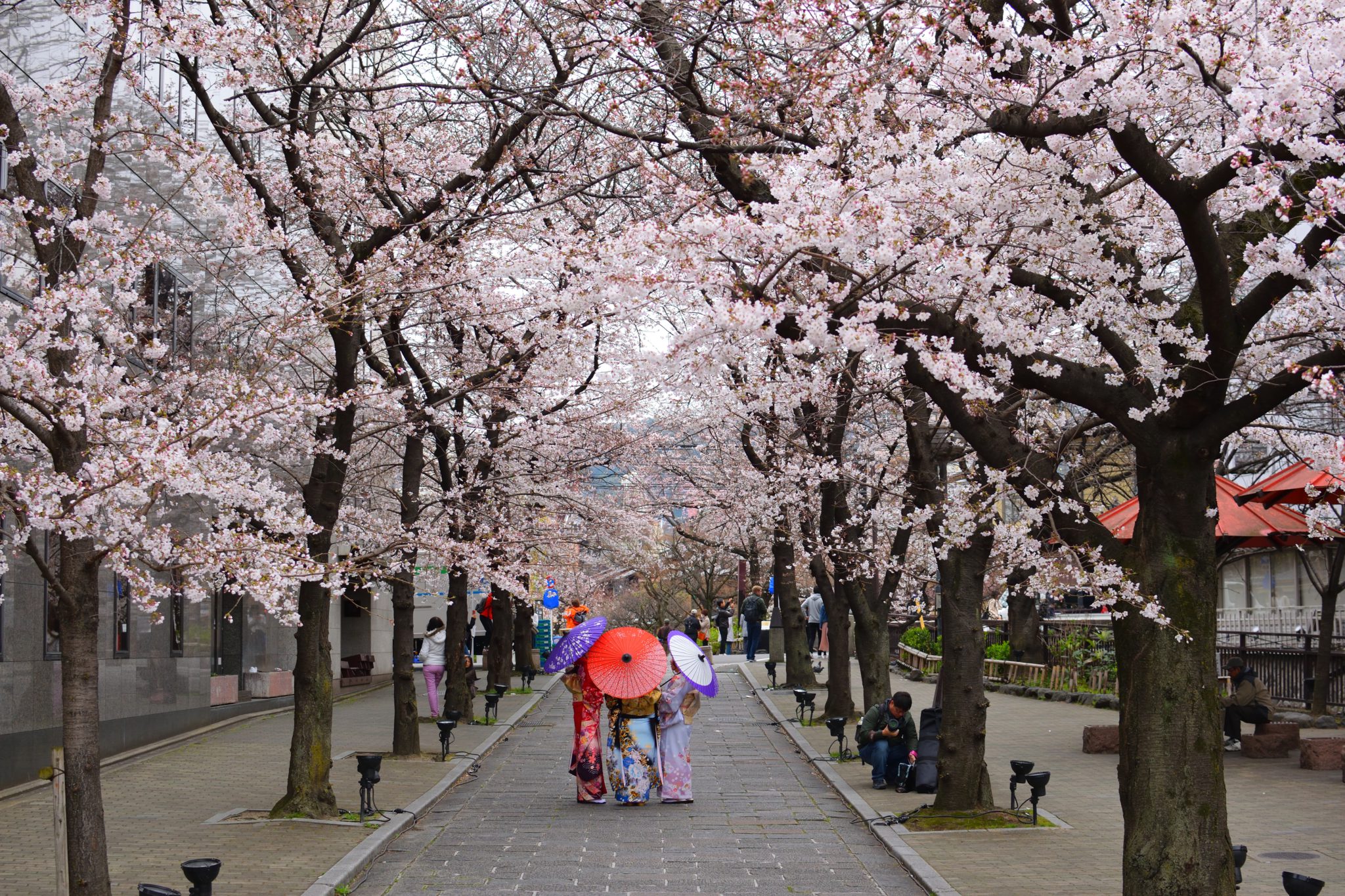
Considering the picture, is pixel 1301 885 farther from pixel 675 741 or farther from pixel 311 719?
pixel 311 719

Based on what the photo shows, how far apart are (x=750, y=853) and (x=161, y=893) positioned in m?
5.74

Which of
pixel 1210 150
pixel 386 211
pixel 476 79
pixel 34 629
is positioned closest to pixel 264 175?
pixel 386 211

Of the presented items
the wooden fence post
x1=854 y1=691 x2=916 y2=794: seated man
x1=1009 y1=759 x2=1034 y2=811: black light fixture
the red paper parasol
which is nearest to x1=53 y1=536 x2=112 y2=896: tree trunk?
the wooden fence post

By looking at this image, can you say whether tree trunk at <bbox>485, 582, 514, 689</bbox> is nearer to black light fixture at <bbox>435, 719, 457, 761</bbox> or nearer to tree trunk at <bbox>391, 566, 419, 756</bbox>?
tree trunk at <bbox>391, 566, 419, 756</bbox>

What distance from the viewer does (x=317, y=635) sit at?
1314 centimetres

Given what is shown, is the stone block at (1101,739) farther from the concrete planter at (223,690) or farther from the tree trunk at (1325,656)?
the concrete planter at (223,690)

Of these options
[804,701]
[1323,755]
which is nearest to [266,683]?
[804,701]

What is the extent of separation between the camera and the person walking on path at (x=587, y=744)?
14791mm

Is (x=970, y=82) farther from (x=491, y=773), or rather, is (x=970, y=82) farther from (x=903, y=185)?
(x=491, y=773)

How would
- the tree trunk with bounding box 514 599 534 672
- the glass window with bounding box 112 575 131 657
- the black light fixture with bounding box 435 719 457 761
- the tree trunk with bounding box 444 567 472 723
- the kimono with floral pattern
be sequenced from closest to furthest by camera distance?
the kimono with floral pattern, the black light fixture with bounding box 435 719 457 761, the glass window with bounding box 112 575 131 657, the tree trunk with bounding box 444 567 472 723, the tree trunk with bounding box 514 599 534 672

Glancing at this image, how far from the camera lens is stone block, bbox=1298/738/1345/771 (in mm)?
15344

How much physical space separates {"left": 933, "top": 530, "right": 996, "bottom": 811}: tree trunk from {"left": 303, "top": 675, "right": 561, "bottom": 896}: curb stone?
17.6 ft

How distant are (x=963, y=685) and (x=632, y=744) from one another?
3.98 metres

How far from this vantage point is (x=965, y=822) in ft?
41.4
